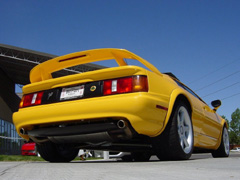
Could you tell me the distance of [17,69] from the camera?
29453 mm

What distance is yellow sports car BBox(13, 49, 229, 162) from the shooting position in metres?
3.55

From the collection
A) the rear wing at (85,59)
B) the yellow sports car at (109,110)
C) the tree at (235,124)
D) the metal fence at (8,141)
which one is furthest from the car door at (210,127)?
the tree at (235,124)

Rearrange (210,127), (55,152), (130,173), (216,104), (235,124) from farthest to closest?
(235,124) → (216,104) → (210,127) → (55,152) → (130,173)

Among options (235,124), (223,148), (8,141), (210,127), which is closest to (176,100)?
(210,127)

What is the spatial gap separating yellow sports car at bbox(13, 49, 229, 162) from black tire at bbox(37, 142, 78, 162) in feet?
0.05

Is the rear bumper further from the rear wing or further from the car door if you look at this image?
the car door

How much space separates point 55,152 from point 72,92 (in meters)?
1.22

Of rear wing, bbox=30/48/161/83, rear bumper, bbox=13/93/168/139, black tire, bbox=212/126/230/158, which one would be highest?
rear wing, bbox=30/48/161/83

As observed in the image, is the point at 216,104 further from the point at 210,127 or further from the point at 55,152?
the point at 55,152

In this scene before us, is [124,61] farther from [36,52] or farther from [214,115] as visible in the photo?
[36,52]

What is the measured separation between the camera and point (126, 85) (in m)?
3.62

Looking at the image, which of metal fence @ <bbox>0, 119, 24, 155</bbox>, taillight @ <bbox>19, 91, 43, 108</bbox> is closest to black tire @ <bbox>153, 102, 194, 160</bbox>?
taillight @ <bbox>19, 91, 43, 108</bbox>

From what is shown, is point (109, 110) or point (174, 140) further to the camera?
point (174, 140)

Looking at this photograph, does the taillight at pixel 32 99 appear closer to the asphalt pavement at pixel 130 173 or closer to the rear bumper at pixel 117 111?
the rear bumper at pixel 117 111
